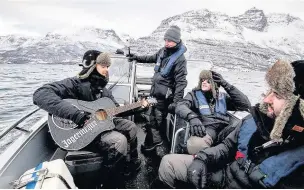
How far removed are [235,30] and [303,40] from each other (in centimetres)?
3165

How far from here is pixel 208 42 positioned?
384ft

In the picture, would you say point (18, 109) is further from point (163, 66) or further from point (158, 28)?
point (158, 28)

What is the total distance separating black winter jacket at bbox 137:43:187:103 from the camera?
14.1ft

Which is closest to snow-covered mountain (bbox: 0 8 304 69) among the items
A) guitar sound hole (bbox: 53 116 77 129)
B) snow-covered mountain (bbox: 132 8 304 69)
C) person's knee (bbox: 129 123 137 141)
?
snow-covered mountain (bbox: 132 8 304 69)

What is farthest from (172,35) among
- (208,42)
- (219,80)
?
(208,42)

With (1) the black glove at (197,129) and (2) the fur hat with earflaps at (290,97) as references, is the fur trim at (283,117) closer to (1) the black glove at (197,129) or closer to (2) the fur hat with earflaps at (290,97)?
(2) the fur hat with earflaps at (290,97)

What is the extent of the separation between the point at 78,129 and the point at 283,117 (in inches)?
79.2

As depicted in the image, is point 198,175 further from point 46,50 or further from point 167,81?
point 46,50

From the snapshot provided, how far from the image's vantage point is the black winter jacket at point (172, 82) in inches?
169

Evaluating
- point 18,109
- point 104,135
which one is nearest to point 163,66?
point 104,135

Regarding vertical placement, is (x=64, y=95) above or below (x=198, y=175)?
above

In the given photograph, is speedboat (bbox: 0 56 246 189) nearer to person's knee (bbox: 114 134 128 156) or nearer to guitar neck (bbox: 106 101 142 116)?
person's knee (bbox: 114 134 128 156)

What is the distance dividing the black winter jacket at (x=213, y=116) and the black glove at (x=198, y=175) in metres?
1.11

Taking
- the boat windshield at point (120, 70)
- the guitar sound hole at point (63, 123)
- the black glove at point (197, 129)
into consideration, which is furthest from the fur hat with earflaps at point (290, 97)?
the boat windshield at point (120, 70)
